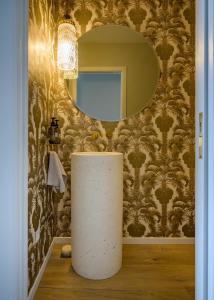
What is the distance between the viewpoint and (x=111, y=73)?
7.11ft

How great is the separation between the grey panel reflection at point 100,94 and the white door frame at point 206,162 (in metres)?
1.41

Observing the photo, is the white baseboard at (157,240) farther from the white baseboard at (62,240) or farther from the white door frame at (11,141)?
the white door frame at (11,141)

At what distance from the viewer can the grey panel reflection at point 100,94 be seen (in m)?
2.16

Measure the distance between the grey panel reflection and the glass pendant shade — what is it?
143 mm

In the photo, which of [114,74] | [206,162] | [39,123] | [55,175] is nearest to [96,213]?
[55,175]

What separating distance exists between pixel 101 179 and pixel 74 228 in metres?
0.41

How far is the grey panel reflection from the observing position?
7.09 ft

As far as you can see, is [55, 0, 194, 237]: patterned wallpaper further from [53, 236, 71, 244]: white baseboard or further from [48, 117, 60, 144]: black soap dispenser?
[48, 117, 60, 144]: black soap dispenser

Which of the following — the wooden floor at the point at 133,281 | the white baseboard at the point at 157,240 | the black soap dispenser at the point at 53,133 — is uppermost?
the black soap dispenser at the point at 53,133

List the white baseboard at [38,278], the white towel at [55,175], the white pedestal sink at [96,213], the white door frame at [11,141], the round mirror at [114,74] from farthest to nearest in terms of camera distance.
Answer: the round mirror at [114,74], the white towel at [55,175], the white pedestal sink at [96,213], the white baseboard at [38,278], the white door frame at [11,141]

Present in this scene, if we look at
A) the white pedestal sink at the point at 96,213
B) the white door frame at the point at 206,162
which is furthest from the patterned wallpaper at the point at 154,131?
the white door frame at the point at 206,162

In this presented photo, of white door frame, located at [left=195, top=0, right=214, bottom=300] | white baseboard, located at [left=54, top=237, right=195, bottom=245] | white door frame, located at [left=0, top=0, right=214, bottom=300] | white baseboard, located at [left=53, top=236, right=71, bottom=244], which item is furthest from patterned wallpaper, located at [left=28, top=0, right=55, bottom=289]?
white door frame, located at [left=195, top=0, right=214, bottom=300]

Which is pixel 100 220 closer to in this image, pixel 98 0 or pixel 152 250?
pixel 152 250

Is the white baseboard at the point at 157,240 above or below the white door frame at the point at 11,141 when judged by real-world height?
below
